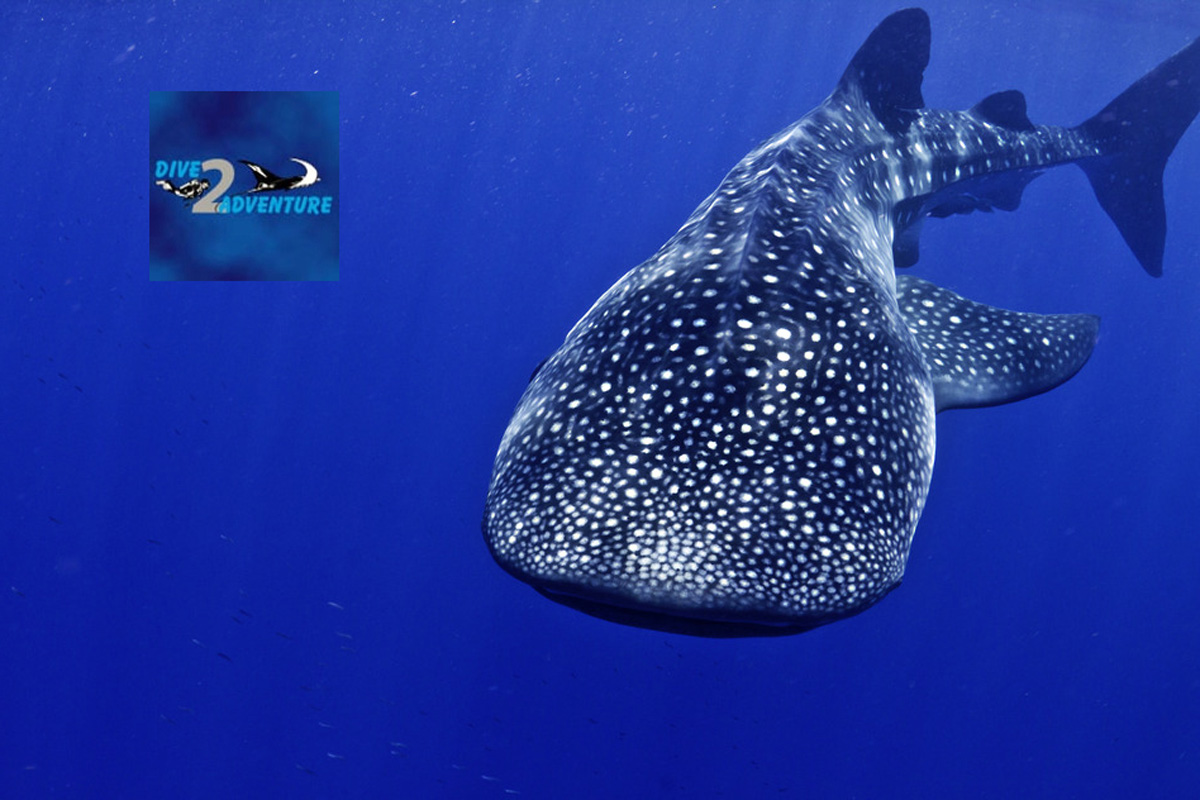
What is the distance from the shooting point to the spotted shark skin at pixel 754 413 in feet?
6.96

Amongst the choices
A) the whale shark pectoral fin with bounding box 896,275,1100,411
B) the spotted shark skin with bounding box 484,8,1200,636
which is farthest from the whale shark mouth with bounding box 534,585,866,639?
the whale shark pectoral fin with bounding box 896,275,1100,411

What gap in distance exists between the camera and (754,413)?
2449 millimetres

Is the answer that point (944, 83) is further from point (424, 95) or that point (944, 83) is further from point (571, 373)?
point (571, 373)

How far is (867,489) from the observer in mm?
2441

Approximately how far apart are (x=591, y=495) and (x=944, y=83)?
5007cm

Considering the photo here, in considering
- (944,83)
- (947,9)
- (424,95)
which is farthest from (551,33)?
(944,83)

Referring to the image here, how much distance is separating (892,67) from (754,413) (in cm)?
341

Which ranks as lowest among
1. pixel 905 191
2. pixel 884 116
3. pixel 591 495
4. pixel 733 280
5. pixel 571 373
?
pixel 591 495

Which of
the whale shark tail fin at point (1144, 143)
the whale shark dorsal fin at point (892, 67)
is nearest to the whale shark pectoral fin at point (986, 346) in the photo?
the whale shark dorsal fin at point (892, 67)

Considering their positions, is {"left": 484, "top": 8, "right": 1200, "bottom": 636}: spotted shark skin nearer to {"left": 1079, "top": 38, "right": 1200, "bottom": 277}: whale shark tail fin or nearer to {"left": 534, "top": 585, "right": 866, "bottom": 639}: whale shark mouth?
{"left": 534, "top": 585, "right": 866, "bottom": 639}: whale shark mouth

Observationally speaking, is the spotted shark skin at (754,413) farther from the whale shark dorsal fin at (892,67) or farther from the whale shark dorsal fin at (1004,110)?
the whale shark dorsal fin at (1004,110)

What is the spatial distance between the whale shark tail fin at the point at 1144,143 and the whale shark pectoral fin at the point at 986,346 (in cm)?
301

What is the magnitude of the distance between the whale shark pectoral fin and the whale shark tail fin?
3.01 meters

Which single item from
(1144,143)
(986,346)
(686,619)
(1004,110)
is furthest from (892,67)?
(686,619)
